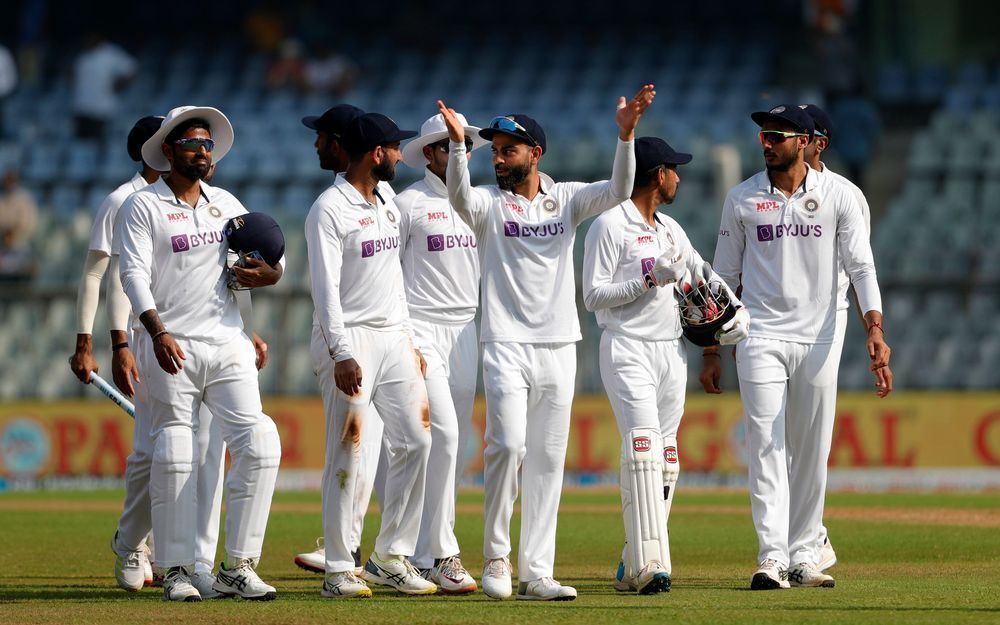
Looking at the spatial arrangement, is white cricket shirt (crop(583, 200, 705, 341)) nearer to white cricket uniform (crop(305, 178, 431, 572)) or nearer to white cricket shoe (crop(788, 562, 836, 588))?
white cricket uniform (crop(305, 178, 431, 572))

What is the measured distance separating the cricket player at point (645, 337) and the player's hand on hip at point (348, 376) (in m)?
1.27

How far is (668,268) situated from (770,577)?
1.67 m

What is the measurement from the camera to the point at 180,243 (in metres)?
8.31

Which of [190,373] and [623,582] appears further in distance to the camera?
[623,582]

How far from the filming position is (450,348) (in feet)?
32.3

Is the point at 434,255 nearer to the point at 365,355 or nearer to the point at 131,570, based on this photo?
the point at 365,355

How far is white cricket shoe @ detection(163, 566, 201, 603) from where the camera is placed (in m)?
8.18

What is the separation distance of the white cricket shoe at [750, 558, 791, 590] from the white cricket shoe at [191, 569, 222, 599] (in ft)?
8.86

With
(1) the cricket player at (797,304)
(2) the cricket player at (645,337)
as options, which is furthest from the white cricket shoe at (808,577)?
(2) the cricket player at (645,337)

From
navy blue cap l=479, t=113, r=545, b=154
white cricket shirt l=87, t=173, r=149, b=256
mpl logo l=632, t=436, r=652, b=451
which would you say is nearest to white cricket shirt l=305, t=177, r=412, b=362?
navy blue cap l=479, t=113, r=545, b=154

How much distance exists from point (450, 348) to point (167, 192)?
2.15m

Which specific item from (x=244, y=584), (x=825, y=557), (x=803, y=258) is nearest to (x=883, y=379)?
(x=803, y=258)

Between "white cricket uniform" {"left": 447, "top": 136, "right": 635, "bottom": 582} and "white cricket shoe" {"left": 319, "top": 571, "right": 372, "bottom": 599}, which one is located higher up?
"white cricket uniform" {"left": 447, "top": 136, "right": 635, "bottom": 582}

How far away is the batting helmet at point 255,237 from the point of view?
8359 millimetres
